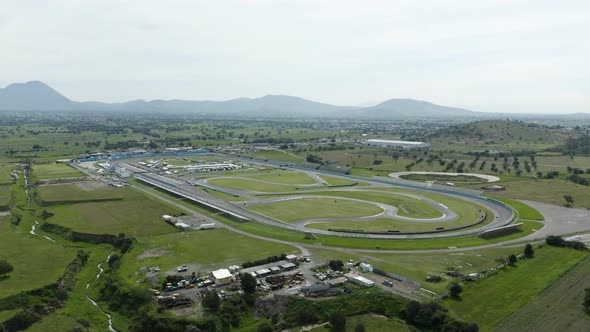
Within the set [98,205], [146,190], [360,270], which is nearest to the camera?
[360,270]

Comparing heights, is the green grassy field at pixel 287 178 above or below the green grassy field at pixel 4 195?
above

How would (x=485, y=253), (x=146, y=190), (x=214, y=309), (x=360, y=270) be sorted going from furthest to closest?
(x=146, y=190) → (x=485, y=253) → (x=360, y=270) → (x=214, y=309)

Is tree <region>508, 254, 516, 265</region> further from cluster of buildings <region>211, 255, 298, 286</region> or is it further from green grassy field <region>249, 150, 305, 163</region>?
green grassy field <region>249, 150, 305, 163</region>

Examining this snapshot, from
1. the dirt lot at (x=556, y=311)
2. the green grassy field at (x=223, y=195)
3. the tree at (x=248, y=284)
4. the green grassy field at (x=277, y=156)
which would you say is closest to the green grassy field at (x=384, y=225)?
the dirt lot at (x=556, y=311)

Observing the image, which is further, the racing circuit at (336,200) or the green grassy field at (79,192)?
the green grassy field at (79,192)

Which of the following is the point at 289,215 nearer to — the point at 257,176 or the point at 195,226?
the point at 195,226

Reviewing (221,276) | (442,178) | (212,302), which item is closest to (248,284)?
(212,302)

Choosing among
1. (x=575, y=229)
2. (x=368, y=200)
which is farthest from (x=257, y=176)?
(x=575, y=229)

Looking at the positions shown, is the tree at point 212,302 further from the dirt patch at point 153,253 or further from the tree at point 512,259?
the tree at point 512,259
